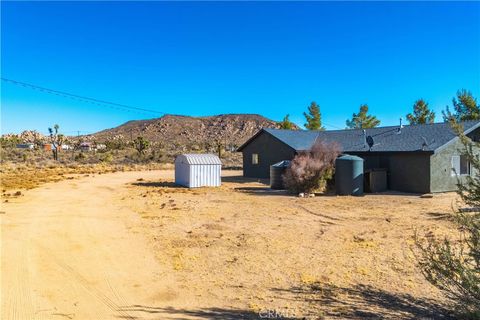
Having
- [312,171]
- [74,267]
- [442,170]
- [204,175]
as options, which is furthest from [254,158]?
[74,267]

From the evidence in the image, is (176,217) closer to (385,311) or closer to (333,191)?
(385,311)

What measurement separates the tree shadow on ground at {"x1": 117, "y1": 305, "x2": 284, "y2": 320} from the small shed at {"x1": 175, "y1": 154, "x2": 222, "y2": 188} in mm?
17989

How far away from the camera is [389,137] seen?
74.8ft

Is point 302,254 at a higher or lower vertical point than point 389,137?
lower

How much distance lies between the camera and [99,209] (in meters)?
14.4

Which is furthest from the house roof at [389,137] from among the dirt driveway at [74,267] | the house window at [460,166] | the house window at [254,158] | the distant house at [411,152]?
the dirt driveway at [74,267]

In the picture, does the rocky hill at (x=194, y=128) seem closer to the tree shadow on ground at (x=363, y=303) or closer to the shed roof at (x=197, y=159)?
the shed roof at (x=197, y=159)

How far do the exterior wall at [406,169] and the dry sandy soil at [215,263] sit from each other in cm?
536

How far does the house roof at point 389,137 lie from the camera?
19430 millimetres

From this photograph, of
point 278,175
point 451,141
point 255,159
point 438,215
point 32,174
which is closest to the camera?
point 438,215

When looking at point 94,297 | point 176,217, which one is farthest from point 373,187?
point 94,297

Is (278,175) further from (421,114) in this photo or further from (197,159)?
(421,114)

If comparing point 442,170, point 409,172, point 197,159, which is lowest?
point 409,172

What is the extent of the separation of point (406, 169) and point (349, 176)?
3511 mm
